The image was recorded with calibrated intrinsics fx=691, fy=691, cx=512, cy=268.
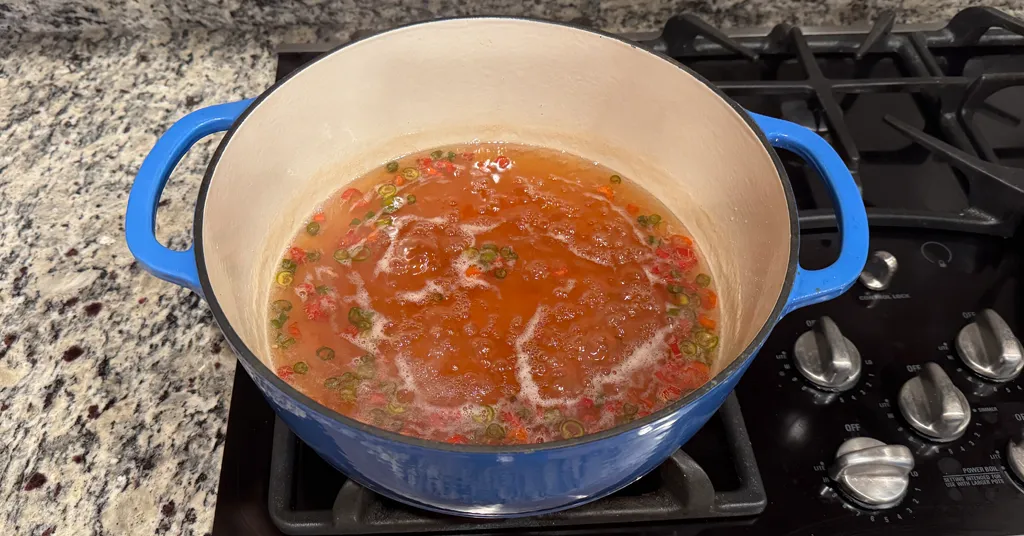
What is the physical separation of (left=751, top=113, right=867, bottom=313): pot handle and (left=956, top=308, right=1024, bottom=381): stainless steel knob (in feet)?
1.03

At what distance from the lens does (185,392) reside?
3.03ft

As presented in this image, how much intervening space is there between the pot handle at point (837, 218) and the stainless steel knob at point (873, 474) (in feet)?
0.72

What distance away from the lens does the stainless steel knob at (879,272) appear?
3.43 feet

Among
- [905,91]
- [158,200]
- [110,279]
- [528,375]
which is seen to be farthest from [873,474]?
[110,279]

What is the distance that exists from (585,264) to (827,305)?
1.21 feet

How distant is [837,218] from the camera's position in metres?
0.83

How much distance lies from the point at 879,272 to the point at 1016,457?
30 cm

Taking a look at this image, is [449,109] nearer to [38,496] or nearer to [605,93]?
[605,93]

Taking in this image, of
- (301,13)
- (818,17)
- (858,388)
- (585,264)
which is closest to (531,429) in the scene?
(585,264)

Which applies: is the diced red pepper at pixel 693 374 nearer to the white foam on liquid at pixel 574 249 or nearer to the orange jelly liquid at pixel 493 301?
the orange jelly liquid at pixel 493 301

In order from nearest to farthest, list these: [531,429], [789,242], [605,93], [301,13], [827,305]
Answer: [789,242]
[531,429]
[827,305]
[605,93]
[301,13]

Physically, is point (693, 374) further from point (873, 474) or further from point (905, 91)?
point (905, 91)

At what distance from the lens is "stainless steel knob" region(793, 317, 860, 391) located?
92 centimetres

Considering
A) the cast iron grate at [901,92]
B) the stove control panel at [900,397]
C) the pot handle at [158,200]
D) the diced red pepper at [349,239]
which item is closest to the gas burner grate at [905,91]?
the cast iron grate at [901,92]
